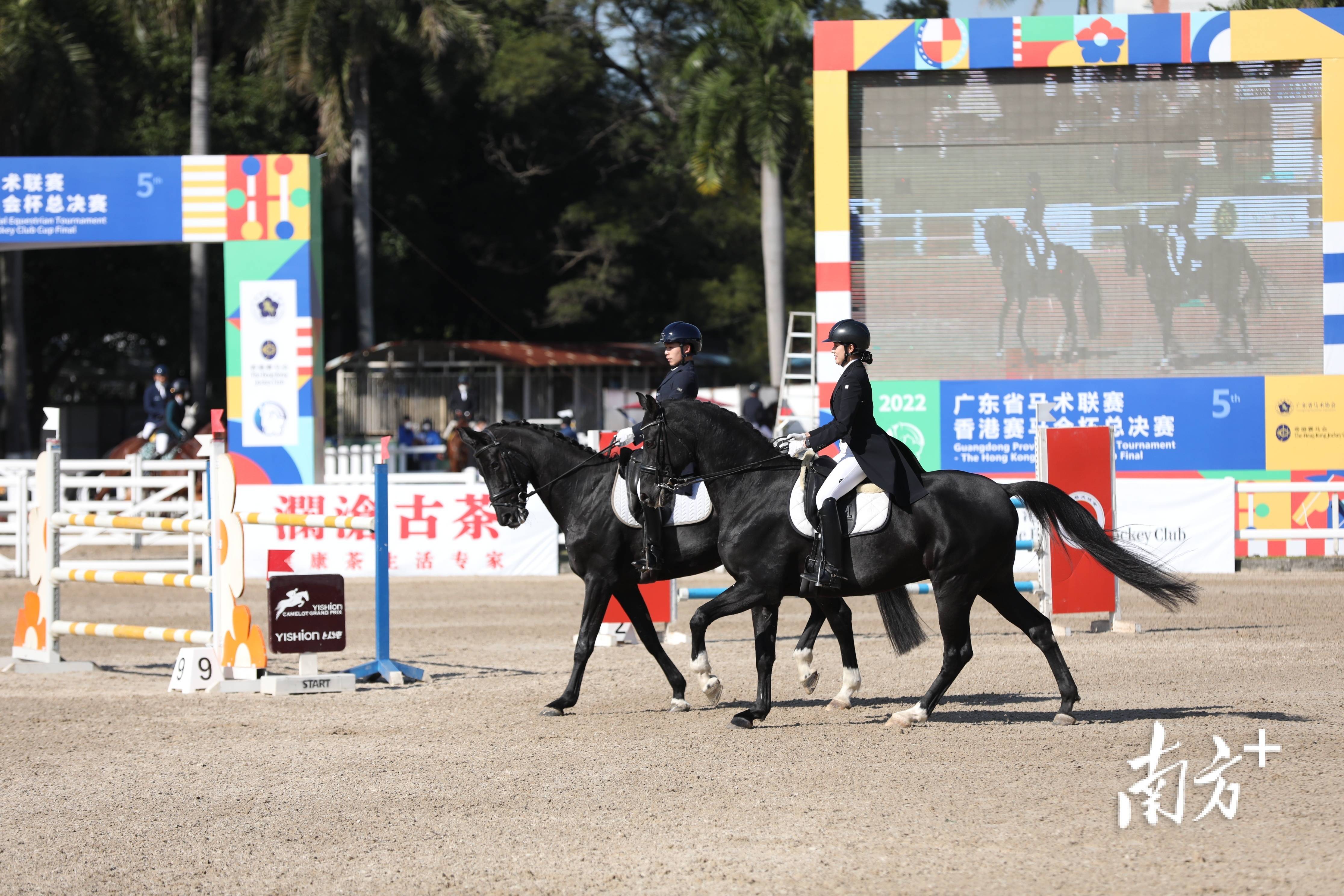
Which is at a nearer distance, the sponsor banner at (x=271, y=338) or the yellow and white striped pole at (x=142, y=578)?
the yellow and white striped pole at (x=142, y=578)

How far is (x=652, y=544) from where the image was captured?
8320 millimetres

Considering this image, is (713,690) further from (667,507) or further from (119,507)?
(119,507)

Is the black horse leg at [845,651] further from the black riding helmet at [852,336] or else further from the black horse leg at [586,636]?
the black riding helmet at [852,336]

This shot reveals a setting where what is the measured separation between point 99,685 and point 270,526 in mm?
7629

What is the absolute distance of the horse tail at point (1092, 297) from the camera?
16.9 metres

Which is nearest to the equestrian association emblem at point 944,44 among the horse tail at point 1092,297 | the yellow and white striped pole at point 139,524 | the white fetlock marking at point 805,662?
the horse tail at point 1092,297

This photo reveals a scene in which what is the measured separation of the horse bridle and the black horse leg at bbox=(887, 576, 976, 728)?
221 centimetres

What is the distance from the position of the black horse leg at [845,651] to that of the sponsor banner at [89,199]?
13.2m

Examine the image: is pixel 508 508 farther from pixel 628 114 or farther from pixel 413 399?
pixel 628 114

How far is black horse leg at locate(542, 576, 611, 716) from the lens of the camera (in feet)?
27.7

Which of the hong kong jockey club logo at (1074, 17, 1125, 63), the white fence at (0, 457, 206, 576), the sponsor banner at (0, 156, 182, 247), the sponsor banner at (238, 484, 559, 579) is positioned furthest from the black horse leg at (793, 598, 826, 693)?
the sponsor banner at (0, 156, 182, 247)

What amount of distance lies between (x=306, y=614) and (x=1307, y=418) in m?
12.1

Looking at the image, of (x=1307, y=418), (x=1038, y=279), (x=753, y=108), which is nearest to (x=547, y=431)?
(x=1038, y=279)

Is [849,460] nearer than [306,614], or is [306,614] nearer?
[849,460]
